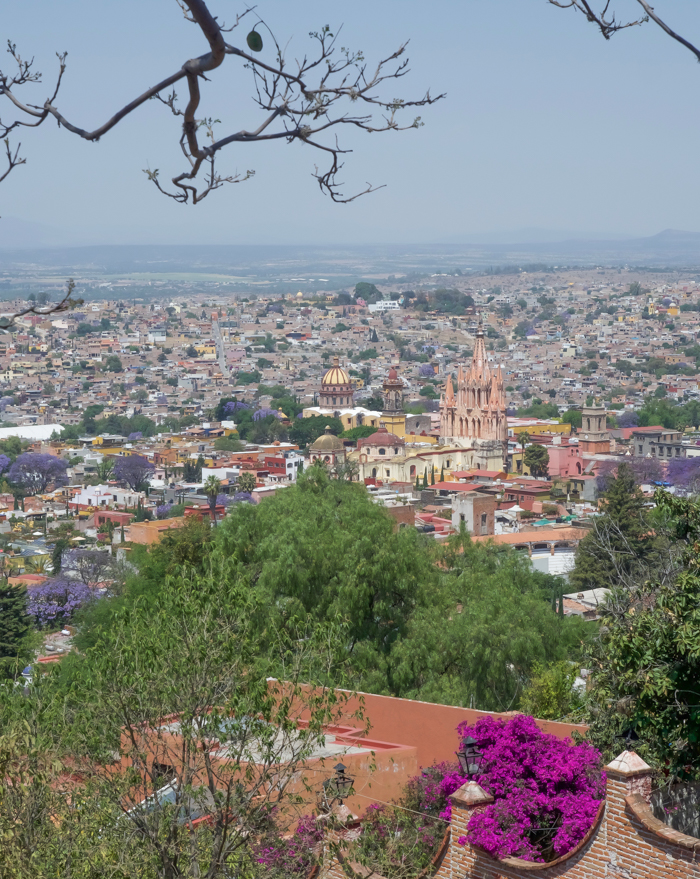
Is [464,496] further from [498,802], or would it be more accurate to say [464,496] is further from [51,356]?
[51,356]

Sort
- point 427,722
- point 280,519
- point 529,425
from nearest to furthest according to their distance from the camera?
point 427,722
point 280,519
point 529,425

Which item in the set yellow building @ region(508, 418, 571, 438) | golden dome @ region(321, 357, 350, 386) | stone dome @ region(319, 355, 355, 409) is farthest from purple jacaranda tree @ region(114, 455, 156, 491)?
golden dome @ region(321, 357, 350, 386)

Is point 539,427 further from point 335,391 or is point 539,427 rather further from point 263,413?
point 263,413

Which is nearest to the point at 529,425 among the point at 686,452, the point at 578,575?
the point at 686,452

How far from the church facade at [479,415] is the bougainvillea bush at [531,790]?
53.9 m

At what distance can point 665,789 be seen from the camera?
564cm

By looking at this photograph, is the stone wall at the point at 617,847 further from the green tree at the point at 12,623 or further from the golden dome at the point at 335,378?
the golden dome at the point at 335,378

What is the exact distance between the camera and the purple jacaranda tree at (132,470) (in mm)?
59188

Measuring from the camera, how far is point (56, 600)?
30.0 meters

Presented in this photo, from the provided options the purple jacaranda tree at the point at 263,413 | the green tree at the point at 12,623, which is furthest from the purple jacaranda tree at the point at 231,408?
the green tree at the point at 12,623

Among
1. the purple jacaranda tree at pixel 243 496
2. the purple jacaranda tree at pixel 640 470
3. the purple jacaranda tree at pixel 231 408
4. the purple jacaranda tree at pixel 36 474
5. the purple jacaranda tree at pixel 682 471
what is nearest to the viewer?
the purple jacaranda tree at pixel 243 496

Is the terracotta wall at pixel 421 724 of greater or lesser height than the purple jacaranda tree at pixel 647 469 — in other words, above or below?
above

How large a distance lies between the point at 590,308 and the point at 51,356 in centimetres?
7984

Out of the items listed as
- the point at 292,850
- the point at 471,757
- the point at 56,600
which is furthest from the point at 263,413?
the point at 292,850
